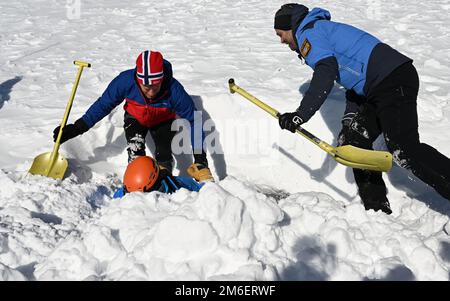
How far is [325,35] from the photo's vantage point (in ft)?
11.1

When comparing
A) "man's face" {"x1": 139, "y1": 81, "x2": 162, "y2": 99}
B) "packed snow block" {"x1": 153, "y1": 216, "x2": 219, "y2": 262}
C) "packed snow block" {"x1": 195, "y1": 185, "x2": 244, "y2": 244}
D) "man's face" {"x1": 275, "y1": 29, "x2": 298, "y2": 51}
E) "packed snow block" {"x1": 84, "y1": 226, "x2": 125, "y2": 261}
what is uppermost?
"man's face" {"x1": 275, "y1": 29, "x2": 298, "y2": 51}

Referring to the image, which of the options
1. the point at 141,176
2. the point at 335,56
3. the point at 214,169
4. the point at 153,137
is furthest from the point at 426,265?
the point at 153,137

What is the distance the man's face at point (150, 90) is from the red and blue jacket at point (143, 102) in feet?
0.29

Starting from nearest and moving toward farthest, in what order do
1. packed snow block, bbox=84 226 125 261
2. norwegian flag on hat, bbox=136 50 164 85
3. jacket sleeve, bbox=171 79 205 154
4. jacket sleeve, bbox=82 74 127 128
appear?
packed snow block, bbox=84 226 125 261 → norwegian flag on hat, bbox=136 50 164 85 → jacket sleeve, bbox=82 74 127 128 → jacket sleeve, bbox=171 79 205 154

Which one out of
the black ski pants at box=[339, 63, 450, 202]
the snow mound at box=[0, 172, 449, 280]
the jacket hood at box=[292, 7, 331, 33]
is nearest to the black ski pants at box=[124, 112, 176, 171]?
the snow mound at box=[0, 172, 449, 280]

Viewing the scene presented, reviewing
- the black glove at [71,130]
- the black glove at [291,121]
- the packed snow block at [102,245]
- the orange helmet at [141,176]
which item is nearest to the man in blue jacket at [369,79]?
the black glove at [291,121]

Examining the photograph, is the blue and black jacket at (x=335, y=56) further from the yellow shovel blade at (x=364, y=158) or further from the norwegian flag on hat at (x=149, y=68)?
the norwegian flag on hat at (x=149, y=68)

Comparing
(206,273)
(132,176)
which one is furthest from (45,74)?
(206,273)

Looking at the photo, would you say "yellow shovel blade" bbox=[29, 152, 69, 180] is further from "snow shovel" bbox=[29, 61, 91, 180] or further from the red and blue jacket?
the red and blue jacket

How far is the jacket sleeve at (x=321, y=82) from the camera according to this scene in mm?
3294

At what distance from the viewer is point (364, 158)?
11.4ft

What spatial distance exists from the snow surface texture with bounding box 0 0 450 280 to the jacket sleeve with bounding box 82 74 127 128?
22.6 inches

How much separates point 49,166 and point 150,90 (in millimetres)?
1221

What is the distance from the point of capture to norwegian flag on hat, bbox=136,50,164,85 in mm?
3971
